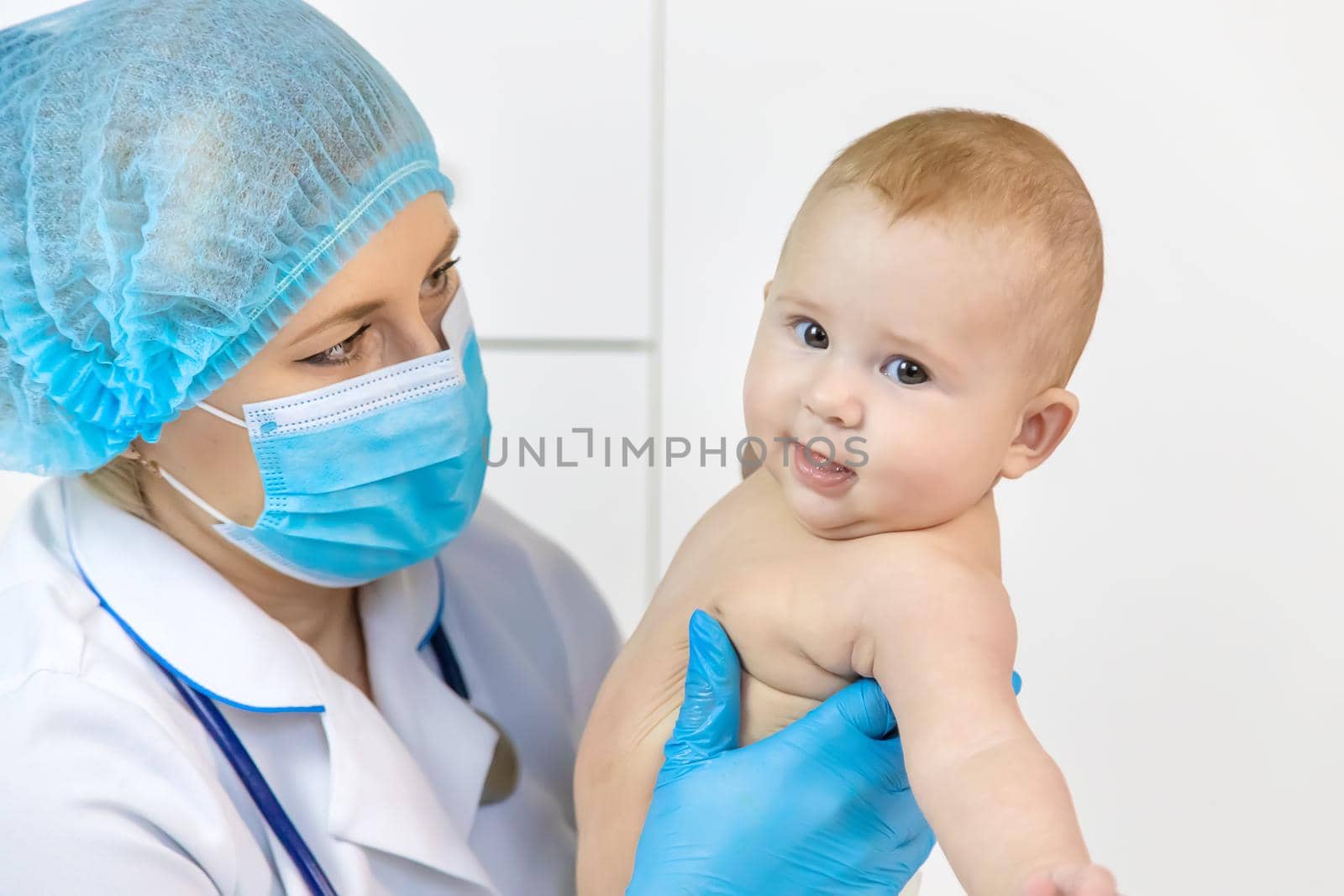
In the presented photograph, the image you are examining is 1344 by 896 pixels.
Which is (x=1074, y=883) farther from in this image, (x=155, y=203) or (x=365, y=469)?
(x=155, y=203)

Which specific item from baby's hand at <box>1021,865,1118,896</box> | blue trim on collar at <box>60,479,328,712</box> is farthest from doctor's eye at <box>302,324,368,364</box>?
baby's hand at <box>1021,865,1118,896</box>

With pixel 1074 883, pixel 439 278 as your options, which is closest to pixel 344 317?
pixel 439 278

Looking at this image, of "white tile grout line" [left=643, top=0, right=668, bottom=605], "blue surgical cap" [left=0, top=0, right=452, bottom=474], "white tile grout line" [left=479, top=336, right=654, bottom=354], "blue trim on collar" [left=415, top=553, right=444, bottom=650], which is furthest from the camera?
"white tile grout line" [left=479, top=336, right=654, bottom=354]

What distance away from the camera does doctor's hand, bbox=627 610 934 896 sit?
3.03ft

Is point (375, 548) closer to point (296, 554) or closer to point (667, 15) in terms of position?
point (296, 554)

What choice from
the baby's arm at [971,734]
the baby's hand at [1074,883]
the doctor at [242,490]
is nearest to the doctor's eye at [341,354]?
the doctor at [242,490]

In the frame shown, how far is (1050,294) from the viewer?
84 cm

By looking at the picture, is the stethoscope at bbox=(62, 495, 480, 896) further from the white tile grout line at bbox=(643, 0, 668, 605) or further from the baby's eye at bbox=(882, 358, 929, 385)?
the white tile grout line at bbox=(643, 0, 668, 605)

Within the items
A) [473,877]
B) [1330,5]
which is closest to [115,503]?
[473,877]

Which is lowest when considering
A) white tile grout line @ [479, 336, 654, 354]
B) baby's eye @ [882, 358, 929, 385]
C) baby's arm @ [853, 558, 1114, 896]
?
white tile grout line @ [479, 336, 654, 354]

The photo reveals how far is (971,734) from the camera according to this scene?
2.39 feet

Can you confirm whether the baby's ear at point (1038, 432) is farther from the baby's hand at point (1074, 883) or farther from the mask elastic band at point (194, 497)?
the mask elastic band at point (194, 497)

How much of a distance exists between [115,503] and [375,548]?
0.22 m

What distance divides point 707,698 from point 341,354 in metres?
0.42
